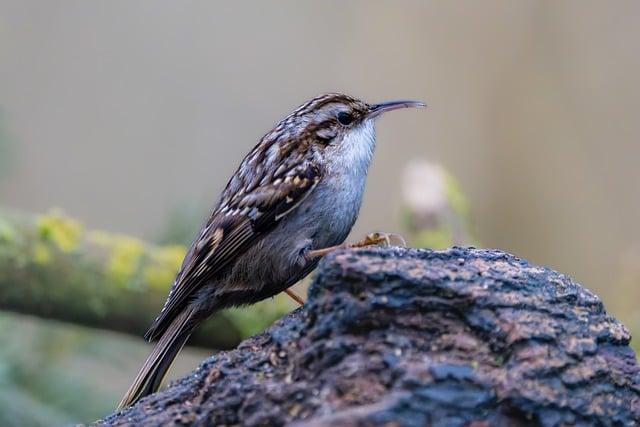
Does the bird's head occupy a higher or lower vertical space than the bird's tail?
higher

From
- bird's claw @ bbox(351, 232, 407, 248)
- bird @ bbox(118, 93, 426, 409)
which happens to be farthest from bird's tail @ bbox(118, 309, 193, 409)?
bird's claw @ bbox(351, 232, 407, 248)

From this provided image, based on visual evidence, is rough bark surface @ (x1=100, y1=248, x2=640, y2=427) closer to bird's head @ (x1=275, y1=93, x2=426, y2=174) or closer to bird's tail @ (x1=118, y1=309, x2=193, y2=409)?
bird's tail @ (x1=118, y1=309, x2=193, y2=409)

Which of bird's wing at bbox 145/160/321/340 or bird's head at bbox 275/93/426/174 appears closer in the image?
bird's wing at bbox 145/160/321/340

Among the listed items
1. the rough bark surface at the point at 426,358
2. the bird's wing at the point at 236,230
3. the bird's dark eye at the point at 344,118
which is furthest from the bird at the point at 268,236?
the rough bark surface at the point at 426,358

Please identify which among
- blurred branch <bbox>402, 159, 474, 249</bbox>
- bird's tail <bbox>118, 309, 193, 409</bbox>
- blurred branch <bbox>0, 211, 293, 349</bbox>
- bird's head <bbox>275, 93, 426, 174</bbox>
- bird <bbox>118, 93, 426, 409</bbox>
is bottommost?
bird's tail <bbox>118, 309, 193, 409</bbox>

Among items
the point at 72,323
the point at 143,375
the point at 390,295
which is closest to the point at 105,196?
the point at 72,323

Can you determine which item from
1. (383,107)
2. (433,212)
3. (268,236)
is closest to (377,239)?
(268,236)
